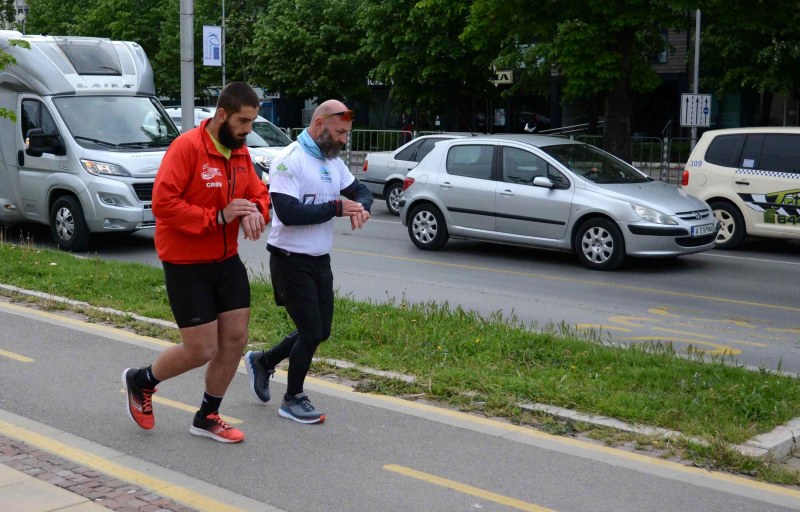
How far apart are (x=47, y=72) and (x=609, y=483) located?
40.3 ft

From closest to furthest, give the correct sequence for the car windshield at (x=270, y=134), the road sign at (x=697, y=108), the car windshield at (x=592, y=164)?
1. the car windshield at (x=592, y=164)
2. the car windshield at (x=270, y=134)
3. the road sign at (x=697, y=108)

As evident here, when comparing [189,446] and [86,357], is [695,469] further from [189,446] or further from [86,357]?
[86,357]

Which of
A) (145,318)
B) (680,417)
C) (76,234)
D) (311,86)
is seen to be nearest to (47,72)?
(76,234)

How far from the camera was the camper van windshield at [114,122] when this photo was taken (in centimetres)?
1522

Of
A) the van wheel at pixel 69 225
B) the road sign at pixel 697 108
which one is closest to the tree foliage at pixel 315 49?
the road sign at pixel 697 108

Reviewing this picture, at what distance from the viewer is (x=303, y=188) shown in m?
6.24

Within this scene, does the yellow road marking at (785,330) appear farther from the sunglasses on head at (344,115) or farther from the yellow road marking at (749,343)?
the sunglasses on head at (344,115)

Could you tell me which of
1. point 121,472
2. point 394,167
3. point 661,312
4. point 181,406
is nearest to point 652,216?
point 661,312

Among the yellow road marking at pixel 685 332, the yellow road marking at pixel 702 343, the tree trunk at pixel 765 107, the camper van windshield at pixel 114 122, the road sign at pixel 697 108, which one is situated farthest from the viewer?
the tree trunk at pixel 765 107

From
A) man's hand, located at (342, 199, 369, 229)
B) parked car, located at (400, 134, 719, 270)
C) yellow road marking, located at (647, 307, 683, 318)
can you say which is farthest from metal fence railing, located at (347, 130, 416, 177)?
man's hand, located at (342, 199, 369, 229)

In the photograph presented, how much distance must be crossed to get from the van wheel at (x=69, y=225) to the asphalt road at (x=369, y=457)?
7536 mm

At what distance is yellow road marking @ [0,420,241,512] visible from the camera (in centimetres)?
516

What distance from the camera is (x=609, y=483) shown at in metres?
5.48

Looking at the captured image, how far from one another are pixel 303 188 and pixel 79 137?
978cm
